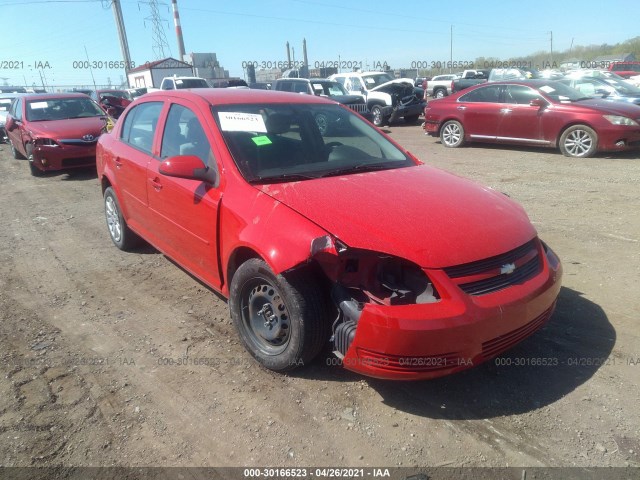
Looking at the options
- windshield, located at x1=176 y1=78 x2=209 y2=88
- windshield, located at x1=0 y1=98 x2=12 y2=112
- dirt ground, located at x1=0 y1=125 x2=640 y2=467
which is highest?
windshield, located at x1=176 y1=78 x2=209 y2=88

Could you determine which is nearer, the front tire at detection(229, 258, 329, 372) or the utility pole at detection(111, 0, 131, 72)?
the front tire at detection(229, 258, 329, 372)

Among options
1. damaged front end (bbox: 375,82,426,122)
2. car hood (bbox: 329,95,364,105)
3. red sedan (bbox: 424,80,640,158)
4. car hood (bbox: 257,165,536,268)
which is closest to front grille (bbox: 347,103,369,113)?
car hood (bbox: 329,95,364,105)

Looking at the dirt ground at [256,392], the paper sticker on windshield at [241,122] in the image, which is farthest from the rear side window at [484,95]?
the paper sticker on windshield at [241,122]

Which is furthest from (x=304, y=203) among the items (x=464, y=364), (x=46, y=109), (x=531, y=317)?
(x=46, y=109)

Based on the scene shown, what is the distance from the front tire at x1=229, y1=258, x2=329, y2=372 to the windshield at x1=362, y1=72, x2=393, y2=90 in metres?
16.4

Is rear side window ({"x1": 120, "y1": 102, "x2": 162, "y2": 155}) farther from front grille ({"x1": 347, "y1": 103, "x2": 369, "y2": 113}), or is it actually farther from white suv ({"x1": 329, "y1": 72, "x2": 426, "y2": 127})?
white suv ({"x1": 329, "y1": 72, "x2": 426, "y2": 127})

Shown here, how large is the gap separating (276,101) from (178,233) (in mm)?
1320

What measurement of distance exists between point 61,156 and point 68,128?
2.09ft

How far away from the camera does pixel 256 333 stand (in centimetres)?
306

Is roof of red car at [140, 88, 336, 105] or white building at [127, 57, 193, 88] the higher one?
white building at [127, 57, 193, 88]

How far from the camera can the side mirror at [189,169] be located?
3154 mm

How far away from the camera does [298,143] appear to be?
11.8 feet

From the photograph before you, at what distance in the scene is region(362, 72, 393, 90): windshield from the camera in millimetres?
18219

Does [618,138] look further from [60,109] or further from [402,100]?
[60,109]
